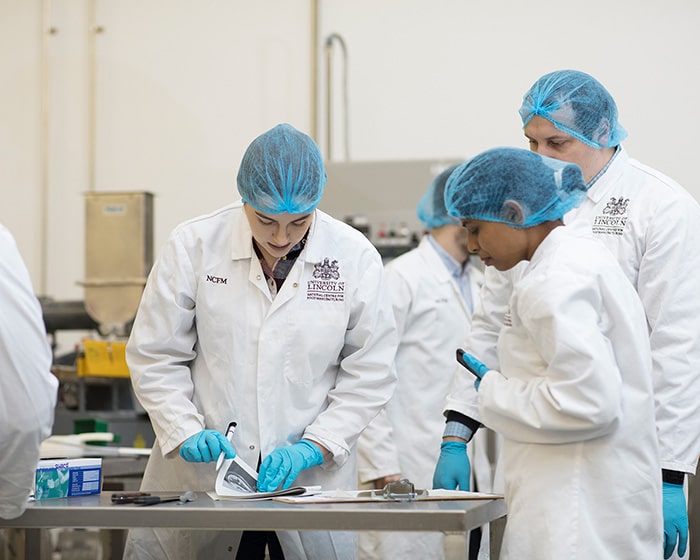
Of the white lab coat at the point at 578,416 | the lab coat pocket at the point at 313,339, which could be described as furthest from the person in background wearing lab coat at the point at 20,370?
the white lab coat at the point at 578,416

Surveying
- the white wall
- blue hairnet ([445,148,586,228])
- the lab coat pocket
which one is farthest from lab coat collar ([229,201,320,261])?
the white wall

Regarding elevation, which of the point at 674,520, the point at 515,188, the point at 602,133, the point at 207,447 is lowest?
the point at 674,520

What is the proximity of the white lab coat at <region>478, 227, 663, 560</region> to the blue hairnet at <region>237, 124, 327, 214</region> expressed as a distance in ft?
1.60

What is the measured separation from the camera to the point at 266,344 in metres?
1.80

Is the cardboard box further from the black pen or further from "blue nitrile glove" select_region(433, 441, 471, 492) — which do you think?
"blue nitrile glove" select_region(433, 441, 471, 492)

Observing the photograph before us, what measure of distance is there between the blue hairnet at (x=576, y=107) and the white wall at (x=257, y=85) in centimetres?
236

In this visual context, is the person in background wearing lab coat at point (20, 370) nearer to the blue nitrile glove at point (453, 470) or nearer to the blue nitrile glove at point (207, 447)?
the blue nitrile glove at point (207, 447)

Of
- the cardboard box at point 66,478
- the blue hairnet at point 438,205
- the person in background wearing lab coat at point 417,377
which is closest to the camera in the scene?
the cardboard box at point 66,478

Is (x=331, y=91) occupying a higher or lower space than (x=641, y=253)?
higher

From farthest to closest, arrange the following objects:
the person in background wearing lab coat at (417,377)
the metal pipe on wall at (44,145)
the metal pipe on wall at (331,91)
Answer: the metal pipe on wall at (44,145) < the metal pipe on wall at (331,91) < the person in background wearing lab coat at (417,377)

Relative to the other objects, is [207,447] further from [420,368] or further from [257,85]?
[257,85]

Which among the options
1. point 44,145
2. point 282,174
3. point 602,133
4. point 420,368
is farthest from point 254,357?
point 44,145

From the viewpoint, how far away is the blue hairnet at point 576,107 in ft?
5.99

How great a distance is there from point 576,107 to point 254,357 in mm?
752
